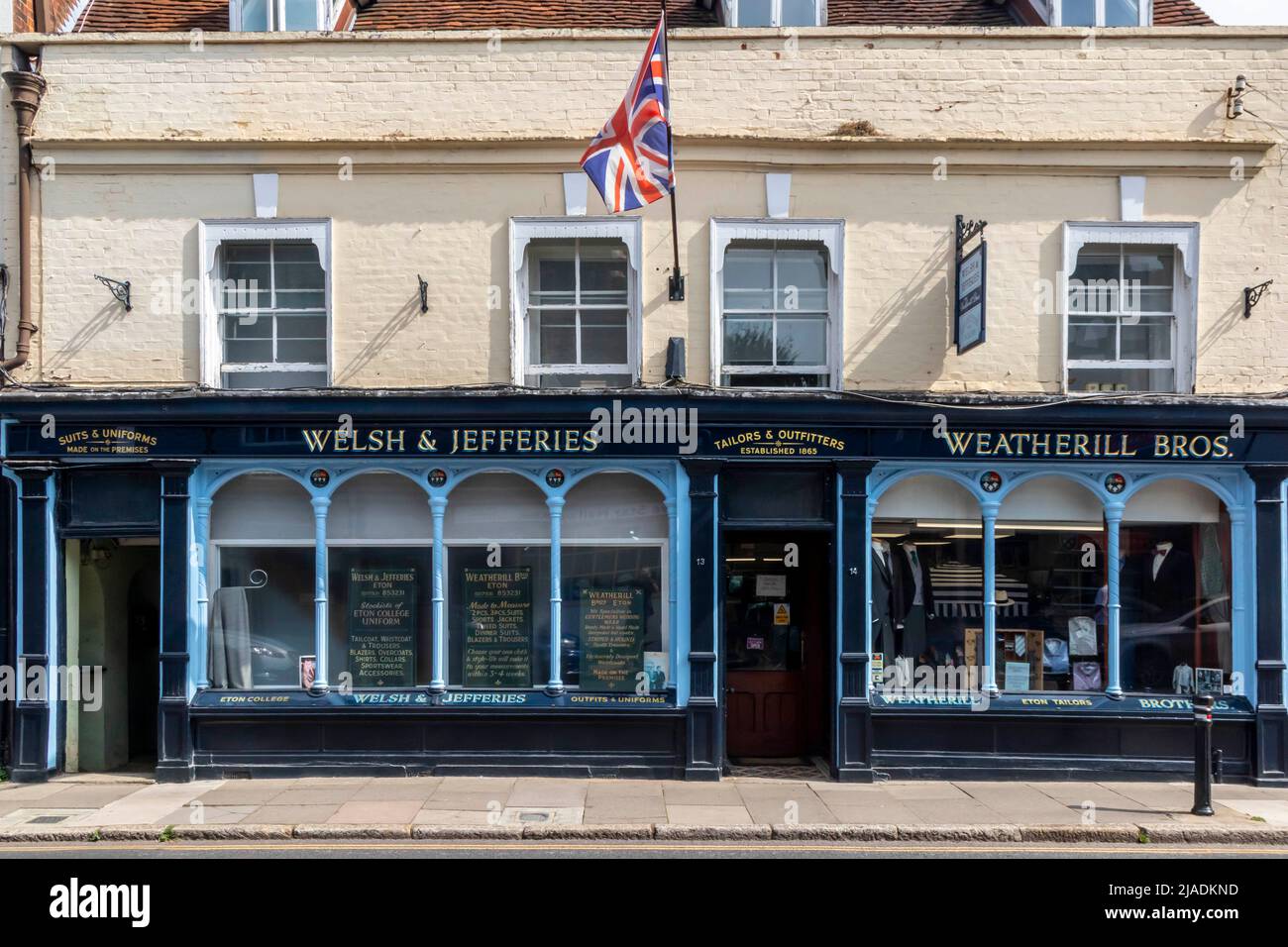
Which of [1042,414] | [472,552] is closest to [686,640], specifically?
[472,552]

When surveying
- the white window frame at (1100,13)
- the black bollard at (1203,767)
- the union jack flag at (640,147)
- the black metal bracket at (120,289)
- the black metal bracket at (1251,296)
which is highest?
the white window frame at (1100,13)

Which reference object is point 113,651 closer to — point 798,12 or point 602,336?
point 602,336

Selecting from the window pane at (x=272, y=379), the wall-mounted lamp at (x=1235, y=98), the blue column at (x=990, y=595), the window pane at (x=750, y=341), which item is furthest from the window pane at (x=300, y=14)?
the wall-mounted lamp at (x=1235, y=98)

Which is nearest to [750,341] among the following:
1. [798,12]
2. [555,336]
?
[555,336]

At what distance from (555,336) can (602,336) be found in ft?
1.75

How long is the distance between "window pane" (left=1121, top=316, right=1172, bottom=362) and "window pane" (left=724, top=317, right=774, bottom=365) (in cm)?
398

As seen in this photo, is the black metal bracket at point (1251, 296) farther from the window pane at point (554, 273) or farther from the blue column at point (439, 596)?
the blue column at point (439, 596)

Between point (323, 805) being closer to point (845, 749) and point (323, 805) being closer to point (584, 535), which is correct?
point (584, 535)

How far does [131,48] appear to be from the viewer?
10.1 m

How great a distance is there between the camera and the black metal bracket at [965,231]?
9664mm

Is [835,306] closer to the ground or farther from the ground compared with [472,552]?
farther from the ground

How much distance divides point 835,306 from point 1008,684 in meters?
4.57

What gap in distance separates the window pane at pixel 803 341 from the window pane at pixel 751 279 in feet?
1.10

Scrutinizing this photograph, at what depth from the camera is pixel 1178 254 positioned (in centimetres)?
1012
